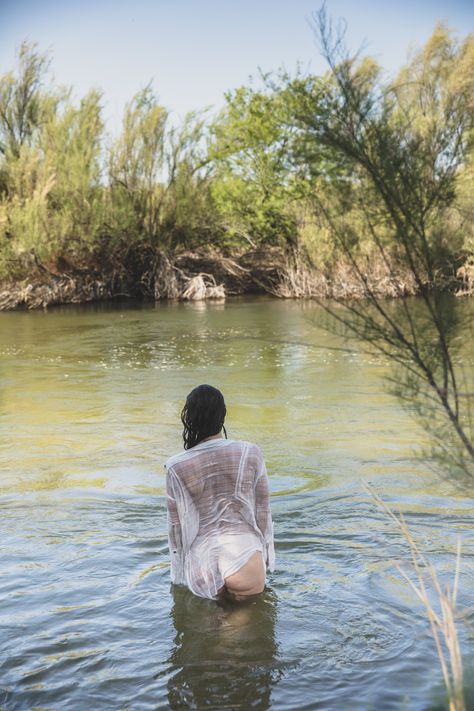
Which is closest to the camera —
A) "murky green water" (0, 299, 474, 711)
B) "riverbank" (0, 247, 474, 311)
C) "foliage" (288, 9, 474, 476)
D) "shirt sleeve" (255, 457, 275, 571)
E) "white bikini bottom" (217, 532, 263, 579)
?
"foliage" (288, 9, 474, 476)

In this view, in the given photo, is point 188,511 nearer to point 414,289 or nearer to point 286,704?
point 286,704

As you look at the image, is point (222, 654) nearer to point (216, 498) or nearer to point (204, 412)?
point (216, 498)

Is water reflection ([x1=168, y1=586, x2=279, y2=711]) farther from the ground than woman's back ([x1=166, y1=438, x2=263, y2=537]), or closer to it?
closer to it

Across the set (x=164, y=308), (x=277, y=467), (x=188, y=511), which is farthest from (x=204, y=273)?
(x=188, y=511)

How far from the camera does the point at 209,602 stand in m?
4.95

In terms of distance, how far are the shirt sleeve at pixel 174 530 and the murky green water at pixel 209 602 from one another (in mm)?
249

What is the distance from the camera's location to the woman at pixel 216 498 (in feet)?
15.5

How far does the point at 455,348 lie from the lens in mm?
4117

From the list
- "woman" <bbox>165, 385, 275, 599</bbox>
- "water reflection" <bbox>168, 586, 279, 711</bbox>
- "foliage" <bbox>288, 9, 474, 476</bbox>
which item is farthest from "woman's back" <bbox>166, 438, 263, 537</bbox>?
"foliage" <bbox>288, 9, 474, 476</bbox>

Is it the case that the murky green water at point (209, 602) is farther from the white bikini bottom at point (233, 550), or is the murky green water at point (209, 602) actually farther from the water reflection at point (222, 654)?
the white bikini bottom at point (233, 550)

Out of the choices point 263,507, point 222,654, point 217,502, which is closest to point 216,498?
point 217,502

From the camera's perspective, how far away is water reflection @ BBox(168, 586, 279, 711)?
4.16 m

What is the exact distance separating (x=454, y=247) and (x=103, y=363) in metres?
14.0

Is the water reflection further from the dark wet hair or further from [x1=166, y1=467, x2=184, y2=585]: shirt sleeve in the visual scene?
the dark wet hair
